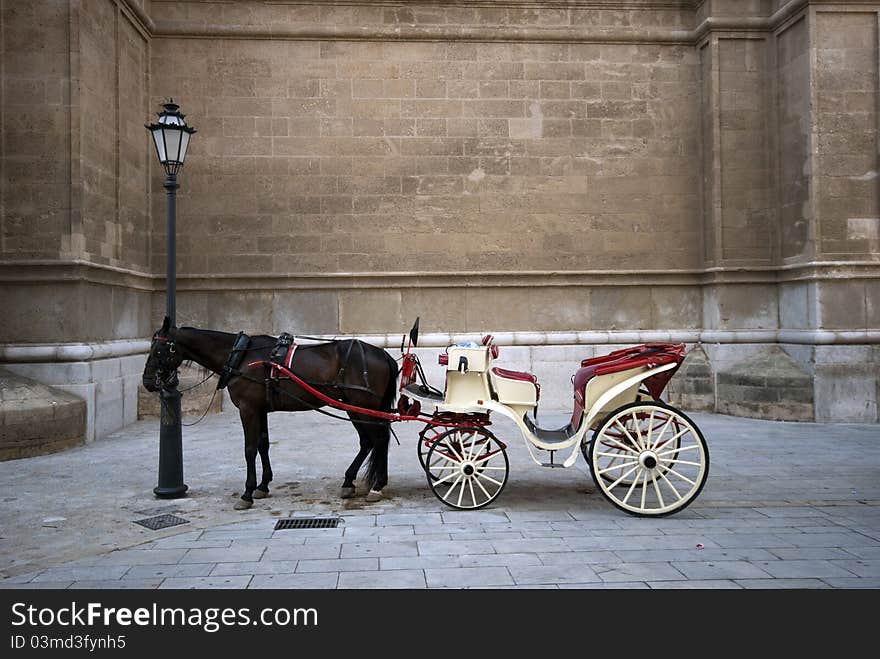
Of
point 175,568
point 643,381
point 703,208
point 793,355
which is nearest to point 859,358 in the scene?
point 793,355

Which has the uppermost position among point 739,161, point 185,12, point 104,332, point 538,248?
point 185,12

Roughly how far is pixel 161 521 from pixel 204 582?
1696mm

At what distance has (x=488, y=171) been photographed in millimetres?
12141

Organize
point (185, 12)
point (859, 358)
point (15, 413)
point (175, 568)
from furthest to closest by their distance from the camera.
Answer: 1. point (185, 12)
2. point (859, 358)
3. point (15, 413)
4. point (175, 568)

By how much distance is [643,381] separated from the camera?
18.9ft

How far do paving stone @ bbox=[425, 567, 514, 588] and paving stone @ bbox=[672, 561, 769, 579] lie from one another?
1.13 meters

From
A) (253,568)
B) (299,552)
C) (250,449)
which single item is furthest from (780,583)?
(250,449)

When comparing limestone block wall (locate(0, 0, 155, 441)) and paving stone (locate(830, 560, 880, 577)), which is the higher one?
limestone block wall (locate(0, 0, 155, 441))

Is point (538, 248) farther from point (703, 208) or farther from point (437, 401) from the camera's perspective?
point (437, 401)

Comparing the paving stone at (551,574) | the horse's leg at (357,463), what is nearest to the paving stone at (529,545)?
the paving stone at (551,574)

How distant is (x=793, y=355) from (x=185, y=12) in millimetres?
11739

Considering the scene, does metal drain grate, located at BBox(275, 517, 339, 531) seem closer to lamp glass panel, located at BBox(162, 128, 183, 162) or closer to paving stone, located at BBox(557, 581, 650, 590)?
paving stone, located at BBox(557, 581, 650, 590)

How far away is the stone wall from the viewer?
11.8 meters

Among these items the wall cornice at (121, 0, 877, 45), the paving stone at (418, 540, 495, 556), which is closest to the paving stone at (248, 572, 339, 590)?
the paving stone at (418, 540, 495, 556)
